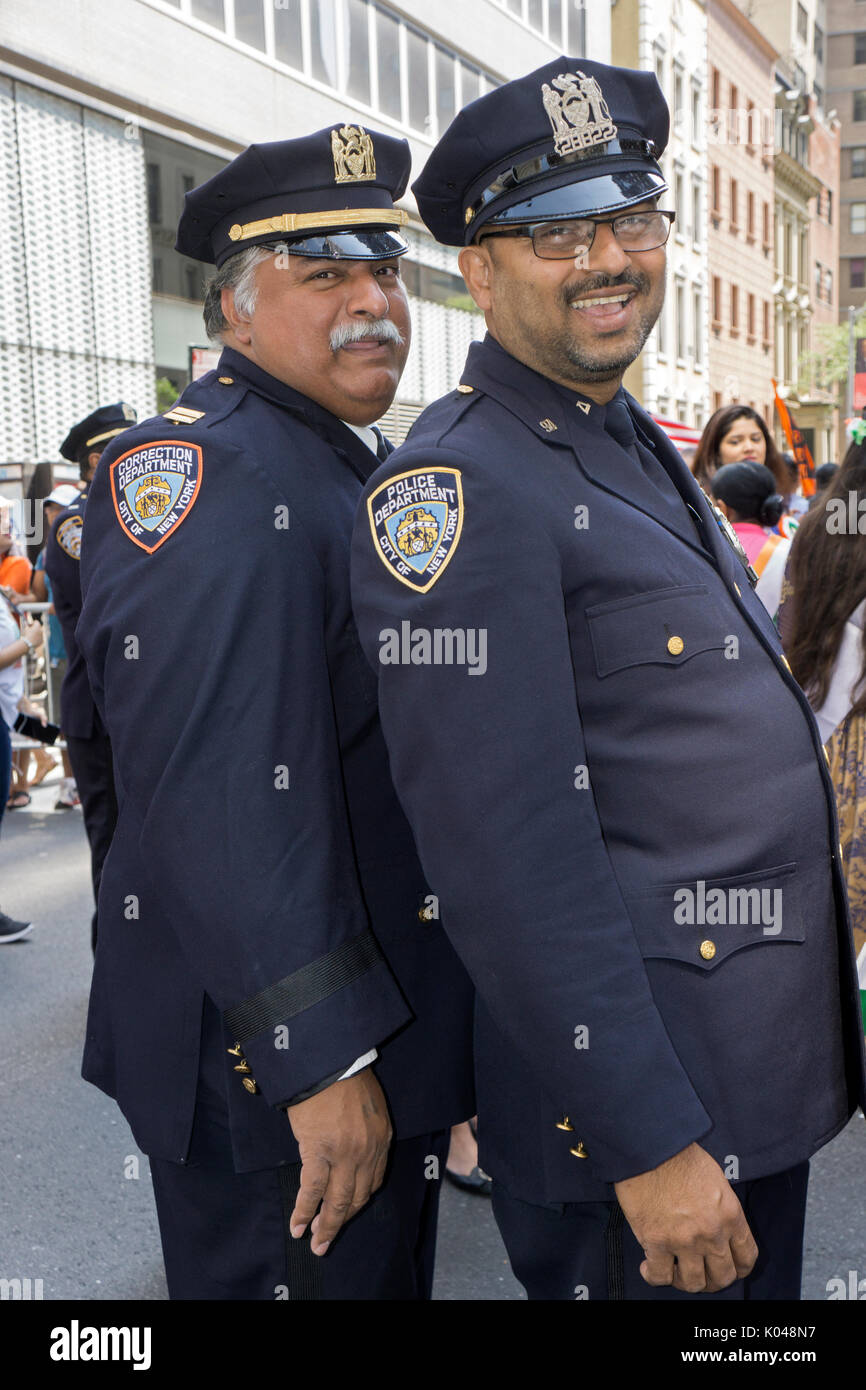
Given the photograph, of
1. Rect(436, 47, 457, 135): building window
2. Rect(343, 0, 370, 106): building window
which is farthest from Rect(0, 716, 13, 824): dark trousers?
Rect(436, 47, 457, 135): building window

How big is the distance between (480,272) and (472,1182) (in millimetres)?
2713

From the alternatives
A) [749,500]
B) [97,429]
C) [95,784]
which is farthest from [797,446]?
[95,784]

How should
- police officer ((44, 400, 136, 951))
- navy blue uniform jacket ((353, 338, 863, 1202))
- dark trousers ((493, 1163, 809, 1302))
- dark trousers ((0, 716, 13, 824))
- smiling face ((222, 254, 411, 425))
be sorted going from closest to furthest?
1. navy blue uniform jacket ((353, 338, 863, 1202))
2. dark trousers ((493, 1163, 809, 1302))
3. smiling face ((222, 254, 411, 425))
4. police officer ((44, 400, 136, 951))
5. dark trousers ((0, 716, 13, 824))

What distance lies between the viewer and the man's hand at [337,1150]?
1833 millimetres

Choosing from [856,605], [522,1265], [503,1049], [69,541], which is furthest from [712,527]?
[69,541]

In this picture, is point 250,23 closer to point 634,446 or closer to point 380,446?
point 380,446

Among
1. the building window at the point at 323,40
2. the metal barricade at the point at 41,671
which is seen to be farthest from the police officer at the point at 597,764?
the building window at the point at 323,40

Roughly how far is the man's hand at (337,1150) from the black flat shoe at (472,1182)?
6.60 ft

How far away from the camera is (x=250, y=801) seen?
1.84m

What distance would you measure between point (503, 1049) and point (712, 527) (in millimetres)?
801

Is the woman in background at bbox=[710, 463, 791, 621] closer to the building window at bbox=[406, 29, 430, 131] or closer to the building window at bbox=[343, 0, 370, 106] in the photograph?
the building window at bbox=[343, 0, 370, 106]

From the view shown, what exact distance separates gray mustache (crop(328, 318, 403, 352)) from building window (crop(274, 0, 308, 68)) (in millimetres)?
17434

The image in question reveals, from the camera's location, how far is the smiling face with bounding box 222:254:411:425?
86.4 inches

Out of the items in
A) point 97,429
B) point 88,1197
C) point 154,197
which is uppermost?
point 154,197
